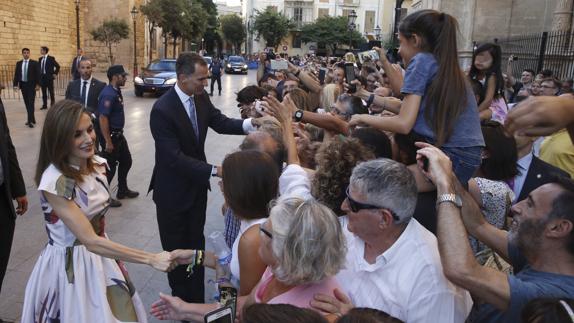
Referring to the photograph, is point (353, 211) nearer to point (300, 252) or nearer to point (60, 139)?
point (300, 252)

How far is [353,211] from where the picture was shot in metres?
1.97

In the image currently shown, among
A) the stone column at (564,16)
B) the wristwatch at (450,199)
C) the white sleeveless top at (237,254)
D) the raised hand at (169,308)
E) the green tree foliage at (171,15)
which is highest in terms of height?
the green tree foliage at (171,15)

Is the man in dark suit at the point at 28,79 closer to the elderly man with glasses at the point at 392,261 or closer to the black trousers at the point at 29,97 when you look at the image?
the black trousers at the point at 29,97

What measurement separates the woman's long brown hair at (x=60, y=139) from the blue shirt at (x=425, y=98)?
1.88m

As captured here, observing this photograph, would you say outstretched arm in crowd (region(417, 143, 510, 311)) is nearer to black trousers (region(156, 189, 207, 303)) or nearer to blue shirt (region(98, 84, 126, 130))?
black trousers (region(156, 189, 207, 303))

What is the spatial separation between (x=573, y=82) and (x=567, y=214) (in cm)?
673

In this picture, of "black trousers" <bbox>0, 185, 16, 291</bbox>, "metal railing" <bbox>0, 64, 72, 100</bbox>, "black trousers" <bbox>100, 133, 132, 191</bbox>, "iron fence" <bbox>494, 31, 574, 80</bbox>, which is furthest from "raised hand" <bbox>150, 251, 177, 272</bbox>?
"metal railing" <bbox>0, 64, 72, 100</bbox>

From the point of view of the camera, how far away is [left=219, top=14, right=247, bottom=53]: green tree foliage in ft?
242

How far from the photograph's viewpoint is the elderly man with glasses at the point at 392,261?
5.92 feet

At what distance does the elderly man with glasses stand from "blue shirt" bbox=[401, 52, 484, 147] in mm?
653

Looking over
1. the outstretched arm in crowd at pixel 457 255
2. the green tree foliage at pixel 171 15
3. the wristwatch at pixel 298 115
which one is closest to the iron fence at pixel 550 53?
the wristwatch at pixel 298 115

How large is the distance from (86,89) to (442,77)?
21.3ft

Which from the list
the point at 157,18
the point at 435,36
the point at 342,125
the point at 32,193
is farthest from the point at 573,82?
the point at 157,18

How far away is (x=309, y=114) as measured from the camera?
11.8 ft
